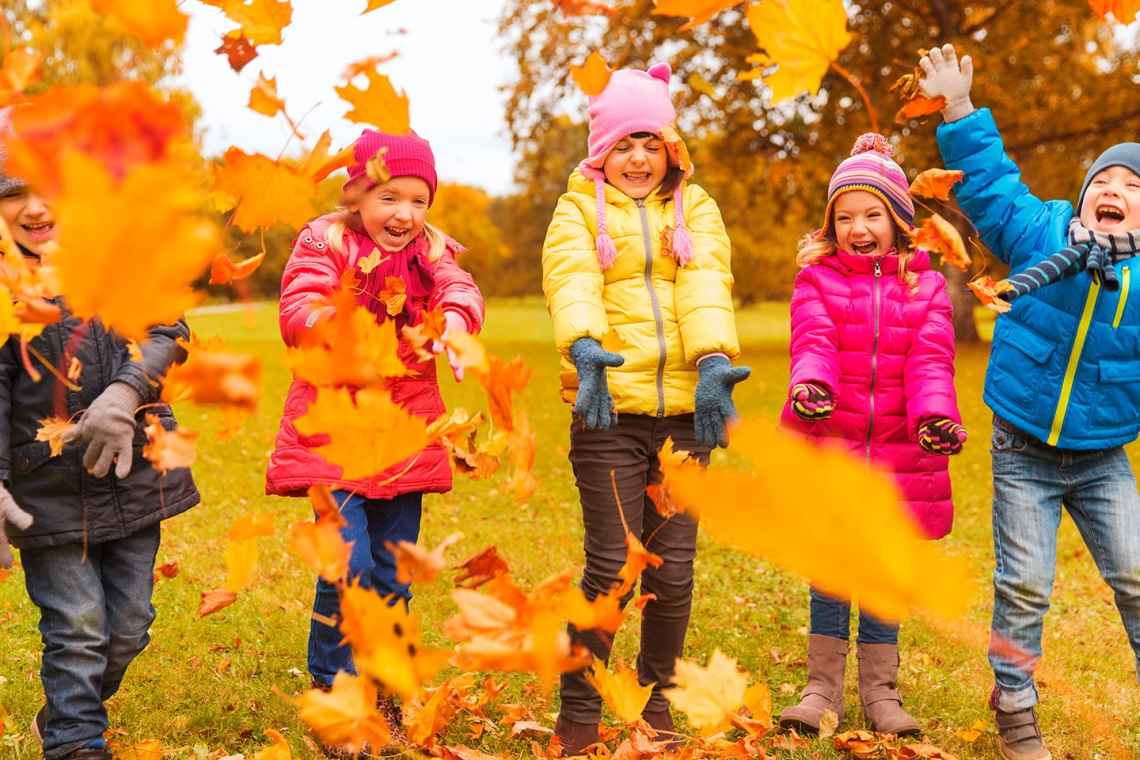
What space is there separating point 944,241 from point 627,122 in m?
0.95

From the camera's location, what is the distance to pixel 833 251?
3201 mm

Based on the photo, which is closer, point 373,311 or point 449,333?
point 449,333

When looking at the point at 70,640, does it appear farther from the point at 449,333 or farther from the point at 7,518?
the point at 449,333

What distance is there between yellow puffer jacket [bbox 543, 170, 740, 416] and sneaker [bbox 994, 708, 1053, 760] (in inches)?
51.6

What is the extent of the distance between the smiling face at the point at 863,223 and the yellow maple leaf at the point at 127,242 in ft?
7.38

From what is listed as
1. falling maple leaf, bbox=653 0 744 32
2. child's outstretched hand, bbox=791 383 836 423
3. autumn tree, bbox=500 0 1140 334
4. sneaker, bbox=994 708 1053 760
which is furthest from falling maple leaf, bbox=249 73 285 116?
autumn tree, bbox=500 0 1140 334

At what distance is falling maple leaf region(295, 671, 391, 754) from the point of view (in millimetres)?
1906

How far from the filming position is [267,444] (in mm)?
9039

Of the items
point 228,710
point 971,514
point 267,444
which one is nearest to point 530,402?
point 267,444

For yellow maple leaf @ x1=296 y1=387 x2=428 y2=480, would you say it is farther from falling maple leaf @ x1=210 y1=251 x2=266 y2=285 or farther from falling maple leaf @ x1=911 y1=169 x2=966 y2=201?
falling maple leaf @ x1=911 y1=169 x2=966 y2=201

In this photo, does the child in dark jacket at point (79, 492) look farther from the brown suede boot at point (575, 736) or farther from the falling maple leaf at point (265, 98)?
the brown suede boot at point (575, 736)

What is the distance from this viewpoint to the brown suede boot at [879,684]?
3.21 metres

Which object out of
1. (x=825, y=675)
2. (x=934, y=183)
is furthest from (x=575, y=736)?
(x=934, y=183)

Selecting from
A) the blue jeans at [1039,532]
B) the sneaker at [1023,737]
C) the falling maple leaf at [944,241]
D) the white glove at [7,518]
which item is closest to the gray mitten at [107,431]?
the white glove at [7,518]
